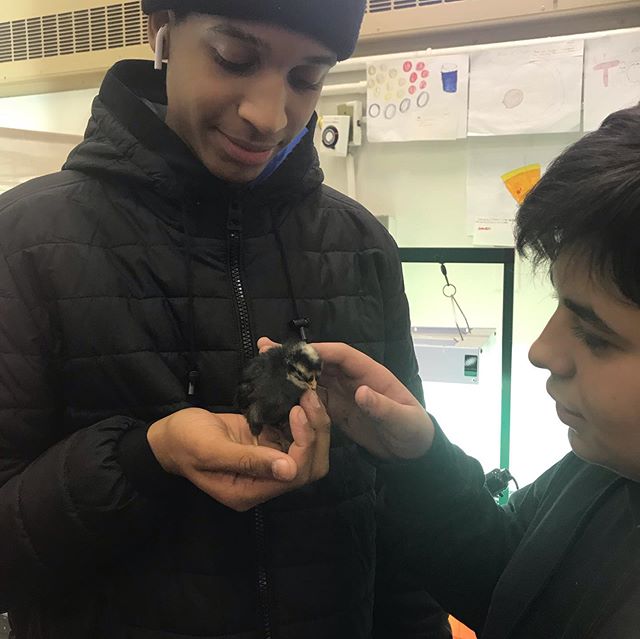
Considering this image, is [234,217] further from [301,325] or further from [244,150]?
[301,325]

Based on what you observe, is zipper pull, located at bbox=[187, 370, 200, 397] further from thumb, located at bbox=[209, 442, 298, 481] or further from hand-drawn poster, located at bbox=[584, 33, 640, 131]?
hand-drawn poster, located at bbox=[584, 33, 640, 131]

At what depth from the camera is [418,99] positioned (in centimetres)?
203

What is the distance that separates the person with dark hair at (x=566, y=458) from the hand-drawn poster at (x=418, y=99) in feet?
3.75

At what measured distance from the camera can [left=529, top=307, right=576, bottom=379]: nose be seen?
A: 2.78 feet

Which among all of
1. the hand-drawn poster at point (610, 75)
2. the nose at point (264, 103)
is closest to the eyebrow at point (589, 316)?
the nose at point (264, 103)

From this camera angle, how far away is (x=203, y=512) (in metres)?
0.99

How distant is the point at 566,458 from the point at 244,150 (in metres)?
0.80

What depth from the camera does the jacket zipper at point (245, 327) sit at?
0.99 metres

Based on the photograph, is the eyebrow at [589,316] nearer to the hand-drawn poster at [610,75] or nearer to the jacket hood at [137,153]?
the jacket hood at [137,153]

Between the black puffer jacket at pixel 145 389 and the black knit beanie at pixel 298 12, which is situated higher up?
the black knit beanie at pixel 298 12

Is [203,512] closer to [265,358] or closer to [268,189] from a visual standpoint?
[265,358]

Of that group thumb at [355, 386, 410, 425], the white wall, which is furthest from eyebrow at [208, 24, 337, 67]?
the white wall

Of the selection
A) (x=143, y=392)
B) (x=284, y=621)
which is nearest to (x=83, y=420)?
(x=143, y=392)

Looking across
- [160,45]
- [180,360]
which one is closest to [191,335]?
[180,360]
